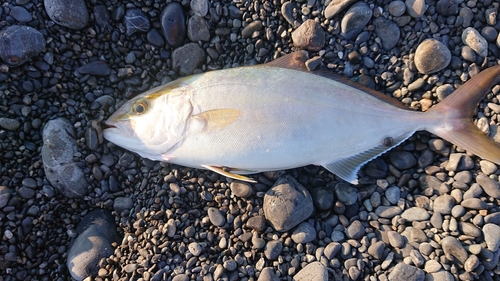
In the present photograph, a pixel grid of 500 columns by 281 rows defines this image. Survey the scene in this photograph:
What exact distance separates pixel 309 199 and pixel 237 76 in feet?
3.96

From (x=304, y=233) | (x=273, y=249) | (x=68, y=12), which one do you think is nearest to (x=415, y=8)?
(x=304, y=233)

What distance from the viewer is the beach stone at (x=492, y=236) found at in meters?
2.67

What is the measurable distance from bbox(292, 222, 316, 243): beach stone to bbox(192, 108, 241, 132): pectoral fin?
3.47 ft

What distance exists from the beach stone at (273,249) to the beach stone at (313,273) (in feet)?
0.73

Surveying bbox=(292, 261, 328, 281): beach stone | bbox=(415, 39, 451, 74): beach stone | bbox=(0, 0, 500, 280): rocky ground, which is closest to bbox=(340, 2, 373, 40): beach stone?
bbox=(0, 0, 500, 280): rocky ground

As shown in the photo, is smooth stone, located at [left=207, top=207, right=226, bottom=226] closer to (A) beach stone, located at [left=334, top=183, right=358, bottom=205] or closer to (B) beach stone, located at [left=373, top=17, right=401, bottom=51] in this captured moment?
(A) beach stone, located at [left=334, top=183, right=358, bottom=205]

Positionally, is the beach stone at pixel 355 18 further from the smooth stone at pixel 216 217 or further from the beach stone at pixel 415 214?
the smooth stone at pixel 216 217

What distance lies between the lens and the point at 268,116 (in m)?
2.88

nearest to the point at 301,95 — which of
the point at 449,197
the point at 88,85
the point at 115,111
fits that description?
the point at 449,197

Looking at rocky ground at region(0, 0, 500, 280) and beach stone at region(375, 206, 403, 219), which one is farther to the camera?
beach stone at region(375, 206, 403, 219)

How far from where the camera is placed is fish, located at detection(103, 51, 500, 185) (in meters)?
2.86

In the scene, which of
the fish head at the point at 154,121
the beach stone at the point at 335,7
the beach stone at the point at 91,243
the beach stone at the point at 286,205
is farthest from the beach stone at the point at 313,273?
the beach stone at the point at 335,7

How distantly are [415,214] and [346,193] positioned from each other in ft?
1.90

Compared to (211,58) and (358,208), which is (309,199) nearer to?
(358,208)
